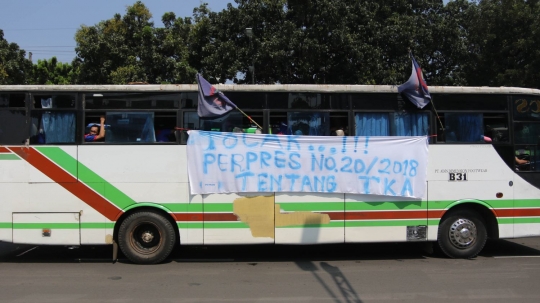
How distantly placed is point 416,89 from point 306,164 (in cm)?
234

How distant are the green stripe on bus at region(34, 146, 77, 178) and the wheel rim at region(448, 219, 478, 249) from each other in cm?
666

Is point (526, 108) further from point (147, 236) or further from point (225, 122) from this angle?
point (147, 236)

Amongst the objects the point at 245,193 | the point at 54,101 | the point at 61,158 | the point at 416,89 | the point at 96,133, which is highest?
the point at 416,89

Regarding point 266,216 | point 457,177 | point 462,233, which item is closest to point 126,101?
point 266,216

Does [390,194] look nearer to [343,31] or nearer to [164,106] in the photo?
[164,106]

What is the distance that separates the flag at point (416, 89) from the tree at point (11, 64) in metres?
16.9

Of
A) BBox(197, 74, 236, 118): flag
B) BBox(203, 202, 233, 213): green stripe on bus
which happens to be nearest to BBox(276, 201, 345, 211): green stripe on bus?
BBox(203, 202, 233, 213): green stripe on bus

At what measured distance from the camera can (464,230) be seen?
8.20 meters

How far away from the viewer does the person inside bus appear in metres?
7.75

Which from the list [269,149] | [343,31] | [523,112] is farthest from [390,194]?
[343,31]

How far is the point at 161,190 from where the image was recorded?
7.79 metres

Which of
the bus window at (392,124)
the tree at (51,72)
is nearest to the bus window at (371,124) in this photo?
the bus window at (392,124)

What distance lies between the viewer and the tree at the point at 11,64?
19.3 m

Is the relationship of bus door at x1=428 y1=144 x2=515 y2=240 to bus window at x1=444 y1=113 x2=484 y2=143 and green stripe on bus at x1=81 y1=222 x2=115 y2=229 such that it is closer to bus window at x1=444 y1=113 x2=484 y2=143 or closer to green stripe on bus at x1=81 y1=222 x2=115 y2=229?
bus window at x1=444 y1=113 x2=484 y2=143
